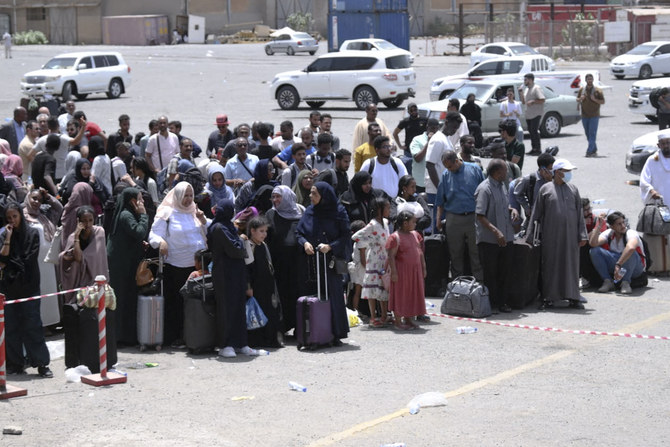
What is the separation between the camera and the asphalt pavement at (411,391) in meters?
8.25

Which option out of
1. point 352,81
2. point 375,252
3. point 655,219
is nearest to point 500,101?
point 352,81

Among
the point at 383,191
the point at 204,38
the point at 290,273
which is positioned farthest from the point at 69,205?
the point at 204,38

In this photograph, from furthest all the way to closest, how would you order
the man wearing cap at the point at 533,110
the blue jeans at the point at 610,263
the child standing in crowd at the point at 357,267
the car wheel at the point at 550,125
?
the car wheel at the point at 550,125, the man wearing cap at the point at 533,110, the blue jeans at the point at 610,263, the child standing in crowd at the point at 357,267

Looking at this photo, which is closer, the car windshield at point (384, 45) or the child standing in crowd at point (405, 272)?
the child standing in crowd at point (405, 272)

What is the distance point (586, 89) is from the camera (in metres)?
24.6

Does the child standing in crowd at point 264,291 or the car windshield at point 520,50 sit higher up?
the car windshield at point 520,50

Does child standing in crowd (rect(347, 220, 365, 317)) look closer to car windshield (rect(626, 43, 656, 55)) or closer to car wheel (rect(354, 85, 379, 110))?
car wheel (rect(354, 85, 379, 110))

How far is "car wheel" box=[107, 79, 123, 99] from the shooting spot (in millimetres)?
40188

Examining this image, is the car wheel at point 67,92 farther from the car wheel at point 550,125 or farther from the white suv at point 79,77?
the car wheel at point 550,125

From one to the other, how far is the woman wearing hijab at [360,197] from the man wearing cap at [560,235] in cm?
186

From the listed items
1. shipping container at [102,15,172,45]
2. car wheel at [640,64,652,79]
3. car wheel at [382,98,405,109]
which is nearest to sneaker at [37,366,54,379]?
car wheel at [382,98,405,109]

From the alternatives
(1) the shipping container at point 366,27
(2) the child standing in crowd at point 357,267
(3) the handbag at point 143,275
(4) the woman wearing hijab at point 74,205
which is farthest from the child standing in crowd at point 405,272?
(1) the shipping container at point 366,27

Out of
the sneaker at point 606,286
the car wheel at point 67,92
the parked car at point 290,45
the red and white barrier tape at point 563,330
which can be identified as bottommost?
the red and white barrier tape at point 563,330

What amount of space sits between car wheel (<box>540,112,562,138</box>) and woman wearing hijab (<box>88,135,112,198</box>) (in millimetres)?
16480
